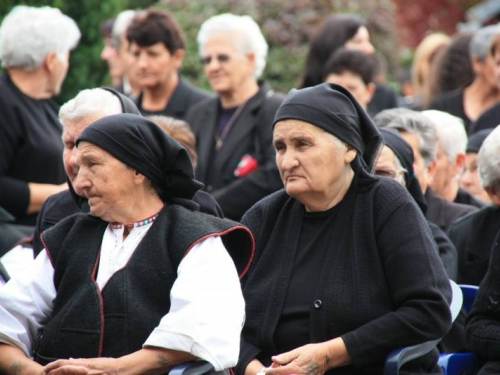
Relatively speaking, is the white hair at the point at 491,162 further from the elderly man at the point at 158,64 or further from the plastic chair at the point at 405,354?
the elderly man at the point at 158,64

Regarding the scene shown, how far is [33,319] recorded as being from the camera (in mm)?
4969

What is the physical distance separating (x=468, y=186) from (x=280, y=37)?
18.8 ft

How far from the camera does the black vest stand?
4715 mm

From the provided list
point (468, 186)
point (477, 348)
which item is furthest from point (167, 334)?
point (468, 186)

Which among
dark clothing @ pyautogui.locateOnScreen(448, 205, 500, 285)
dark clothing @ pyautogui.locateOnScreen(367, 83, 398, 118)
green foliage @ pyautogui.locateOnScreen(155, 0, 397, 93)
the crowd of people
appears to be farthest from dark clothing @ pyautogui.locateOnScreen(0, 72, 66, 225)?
green foliage @ pyautogui.locateOnScreen(155, 0, 397, 93)

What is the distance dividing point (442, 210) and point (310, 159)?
183 centimetres

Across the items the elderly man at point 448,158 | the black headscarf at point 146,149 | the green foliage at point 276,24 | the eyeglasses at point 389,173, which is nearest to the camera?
the black headscarf at point 146,149

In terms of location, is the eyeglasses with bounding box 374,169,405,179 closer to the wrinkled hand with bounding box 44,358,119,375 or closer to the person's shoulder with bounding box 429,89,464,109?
the wrinkled hand with bounding box 44,358,119,375

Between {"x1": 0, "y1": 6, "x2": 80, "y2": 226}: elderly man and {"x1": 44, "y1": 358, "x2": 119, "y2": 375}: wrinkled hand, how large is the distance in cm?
267

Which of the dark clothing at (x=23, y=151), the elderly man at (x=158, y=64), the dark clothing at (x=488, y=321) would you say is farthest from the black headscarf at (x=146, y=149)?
the elderly man at (x=158, y=64)

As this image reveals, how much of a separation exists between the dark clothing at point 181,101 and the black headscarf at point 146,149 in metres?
3.60

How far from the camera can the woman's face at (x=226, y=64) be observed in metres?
8.17

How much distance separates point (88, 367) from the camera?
15.0 feet

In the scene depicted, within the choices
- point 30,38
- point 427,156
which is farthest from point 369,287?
point 30,38
